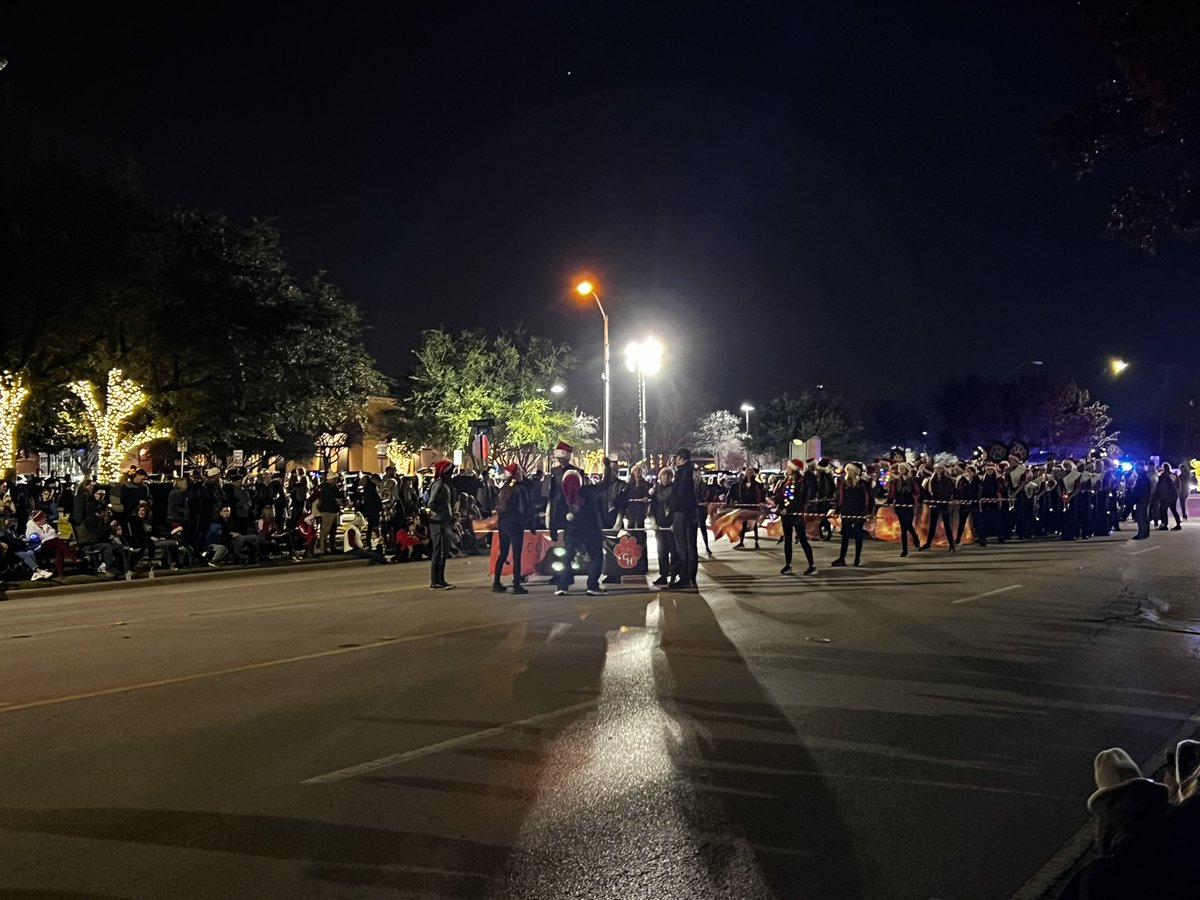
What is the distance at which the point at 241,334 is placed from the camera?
33781mm

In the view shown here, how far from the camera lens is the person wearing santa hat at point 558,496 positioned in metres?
15.9

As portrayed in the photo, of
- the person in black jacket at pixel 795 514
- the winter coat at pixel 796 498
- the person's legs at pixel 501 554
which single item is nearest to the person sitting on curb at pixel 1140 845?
the person's legs at pixel 501 554

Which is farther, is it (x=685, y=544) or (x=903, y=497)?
(x=903, y=497)

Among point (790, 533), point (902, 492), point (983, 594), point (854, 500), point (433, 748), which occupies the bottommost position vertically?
point (433, 748)

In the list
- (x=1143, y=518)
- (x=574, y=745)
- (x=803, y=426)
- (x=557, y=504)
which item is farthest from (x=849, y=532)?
(x=803, y=426)

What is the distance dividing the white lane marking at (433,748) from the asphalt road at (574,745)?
0.03 metres

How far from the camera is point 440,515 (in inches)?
625

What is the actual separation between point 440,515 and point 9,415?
18811 mm

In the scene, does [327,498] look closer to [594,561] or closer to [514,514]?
[514,514]

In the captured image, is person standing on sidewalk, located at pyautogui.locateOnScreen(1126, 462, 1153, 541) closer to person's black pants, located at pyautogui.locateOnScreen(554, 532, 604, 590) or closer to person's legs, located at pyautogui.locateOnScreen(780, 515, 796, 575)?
person's legs, located at pyautogui.locateOnScreen(780, 515, 796, 575)

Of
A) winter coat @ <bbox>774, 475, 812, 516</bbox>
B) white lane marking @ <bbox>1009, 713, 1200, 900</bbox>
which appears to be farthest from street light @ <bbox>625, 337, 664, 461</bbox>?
white lane marking @ <bbox>1009, 713, 1200, 900</bbox>

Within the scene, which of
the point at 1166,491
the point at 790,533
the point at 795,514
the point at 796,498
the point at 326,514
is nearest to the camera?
the point at 790,533

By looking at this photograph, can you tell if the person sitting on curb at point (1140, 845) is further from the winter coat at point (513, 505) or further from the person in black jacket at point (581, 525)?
the person in black jacket at point (581, 525)

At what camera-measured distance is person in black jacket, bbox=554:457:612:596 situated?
51.0 feet
